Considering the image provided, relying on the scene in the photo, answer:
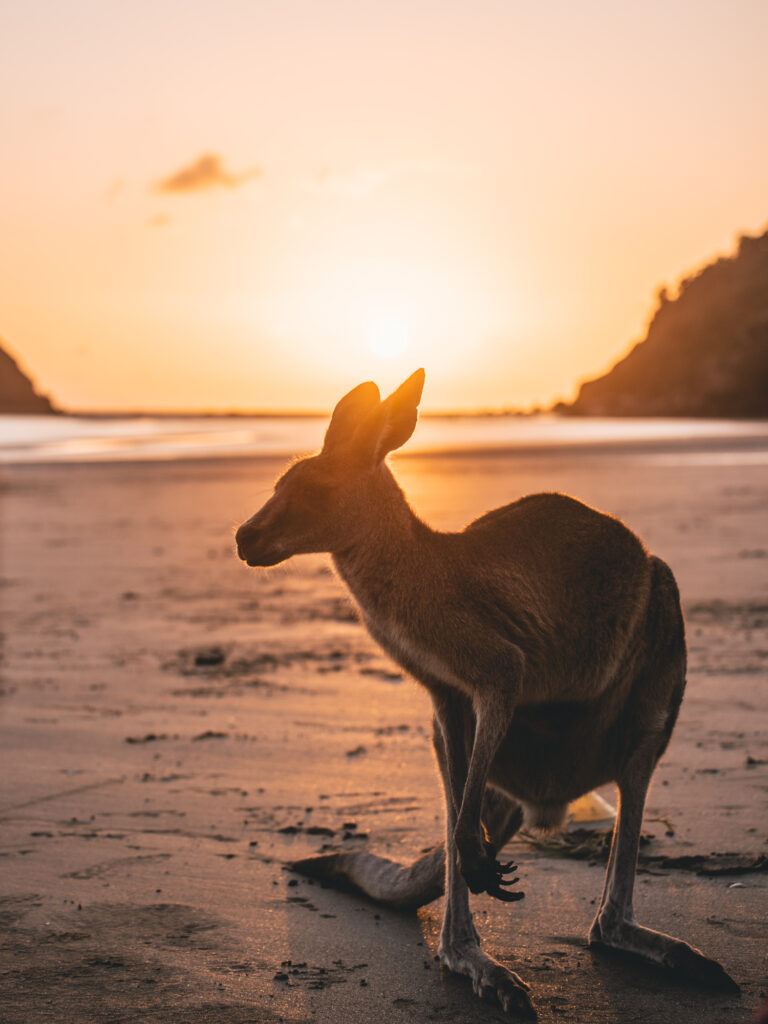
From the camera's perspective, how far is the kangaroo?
3059 mm

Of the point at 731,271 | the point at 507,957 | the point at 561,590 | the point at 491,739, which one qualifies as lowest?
the point at 507,957

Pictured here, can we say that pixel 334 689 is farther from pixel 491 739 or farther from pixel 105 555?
pixel 105 555

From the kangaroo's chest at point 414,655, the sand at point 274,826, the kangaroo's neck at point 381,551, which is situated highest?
the kangaroo's neck at point 381,551

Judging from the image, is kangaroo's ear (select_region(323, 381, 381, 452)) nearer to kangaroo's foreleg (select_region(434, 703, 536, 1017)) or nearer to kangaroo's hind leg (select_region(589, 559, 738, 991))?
kangaroo's foreleg (select_region(434, 703, 536, 1017))

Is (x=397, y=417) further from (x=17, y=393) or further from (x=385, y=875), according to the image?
(x=17, y=393)

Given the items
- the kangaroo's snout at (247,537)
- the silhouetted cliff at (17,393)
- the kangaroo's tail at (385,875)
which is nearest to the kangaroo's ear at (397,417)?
the kangaroo's snout at (247,537)

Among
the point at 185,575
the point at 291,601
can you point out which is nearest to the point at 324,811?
the point at 291,601

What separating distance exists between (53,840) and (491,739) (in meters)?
2.27

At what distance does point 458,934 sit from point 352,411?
1.64 metres

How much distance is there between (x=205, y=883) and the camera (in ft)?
13.2

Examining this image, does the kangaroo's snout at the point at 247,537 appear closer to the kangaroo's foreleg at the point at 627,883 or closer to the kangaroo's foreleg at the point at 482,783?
the kangaroo's foreleg at the point at 482,783

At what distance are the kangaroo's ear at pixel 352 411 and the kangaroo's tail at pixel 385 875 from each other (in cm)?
148

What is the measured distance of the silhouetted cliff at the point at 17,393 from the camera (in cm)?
17312

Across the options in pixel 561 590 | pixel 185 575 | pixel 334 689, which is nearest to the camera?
pixel 561 590
